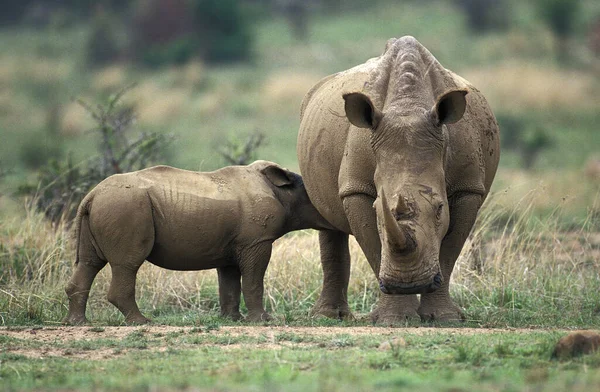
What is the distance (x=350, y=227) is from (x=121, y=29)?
3540cm

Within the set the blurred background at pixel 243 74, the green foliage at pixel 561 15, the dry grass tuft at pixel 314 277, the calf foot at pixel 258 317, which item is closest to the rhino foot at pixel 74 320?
the dry grass tuft at pixel 314 277

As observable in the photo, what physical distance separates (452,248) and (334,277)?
1614mm

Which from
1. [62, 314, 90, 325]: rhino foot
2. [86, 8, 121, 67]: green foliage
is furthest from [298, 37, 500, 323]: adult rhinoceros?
[86, 8, 121, 67]: green foliage

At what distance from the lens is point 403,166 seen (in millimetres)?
7910

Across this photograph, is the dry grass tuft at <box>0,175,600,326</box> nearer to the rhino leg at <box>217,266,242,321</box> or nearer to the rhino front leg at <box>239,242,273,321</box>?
the rhino leg at <box>217,266,242,321</box>

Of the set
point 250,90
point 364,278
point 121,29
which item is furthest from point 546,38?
point 364,278

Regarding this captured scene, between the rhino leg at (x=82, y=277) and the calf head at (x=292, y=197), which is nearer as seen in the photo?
the rhino leg at (x=82, y=277)

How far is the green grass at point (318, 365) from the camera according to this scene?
19.4ft

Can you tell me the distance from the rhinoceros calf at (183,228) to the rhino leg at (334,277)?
65cm

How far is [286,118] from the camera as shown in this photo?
88.9ft

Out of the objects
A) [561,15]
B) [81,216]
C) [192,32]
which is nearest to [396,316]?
[81,216]

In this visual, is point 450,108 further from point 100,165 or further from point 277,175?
point 100,165

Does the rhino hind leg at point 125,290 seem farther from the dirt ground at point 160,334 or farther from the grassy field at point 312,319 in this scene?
the dirt ground at point 160,334

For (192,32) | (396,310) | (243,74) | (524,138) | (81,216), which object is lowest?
(396,310)
